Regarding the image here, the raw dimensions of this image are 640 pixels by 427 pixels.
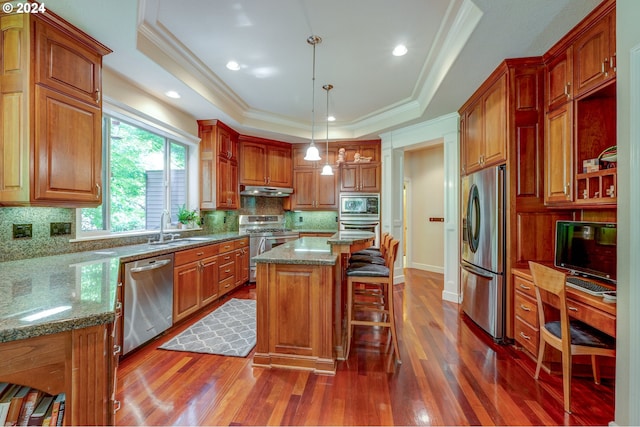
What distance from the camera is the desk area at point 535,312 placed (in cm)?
167

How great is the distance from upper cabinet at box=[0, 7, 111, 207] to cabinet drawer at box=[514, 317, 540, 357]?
3.83 metres

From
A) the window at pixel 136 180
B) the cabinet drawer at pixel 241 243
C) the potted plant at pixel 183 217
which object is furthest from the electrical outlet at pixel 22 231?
the cabinet drawer at pixel 241 243

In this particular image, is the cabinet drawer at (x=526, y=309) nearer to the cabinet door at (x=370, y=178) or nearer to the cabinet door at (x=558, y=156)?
the cabinet door at (x=558, y=156)

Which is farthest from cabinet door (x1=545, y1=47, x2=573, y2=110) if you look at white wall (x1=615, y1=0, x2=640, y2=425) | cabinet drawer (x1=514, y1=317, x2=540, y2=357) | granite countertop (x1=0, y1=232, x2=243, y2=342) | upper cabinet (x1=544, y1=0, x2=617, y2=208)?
granite countertop (x1=0, y1=232, x2=243, y2=342)

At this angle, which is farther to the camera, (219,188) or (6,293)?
(219,188)

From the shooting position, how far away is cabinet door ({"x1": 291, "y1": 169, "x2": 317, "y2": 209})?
18.6 ft

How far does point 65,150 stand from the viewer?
6.69 ft

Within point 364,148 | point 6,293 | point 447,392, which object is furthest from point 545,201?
point 6,293

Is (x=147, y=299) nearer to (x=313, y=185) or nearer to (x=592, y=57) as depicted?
(x=313, y=185)

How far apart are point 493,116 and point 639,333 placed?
222 cm

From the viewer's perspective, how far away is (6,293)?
125cm

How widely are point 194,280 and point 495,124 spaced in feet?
12.3

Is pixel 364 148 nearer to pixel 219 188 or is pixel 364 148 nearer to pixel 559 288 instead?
pixel 219 188

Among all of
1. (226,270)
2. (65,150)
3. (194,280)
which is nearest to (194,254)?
(194,280)
